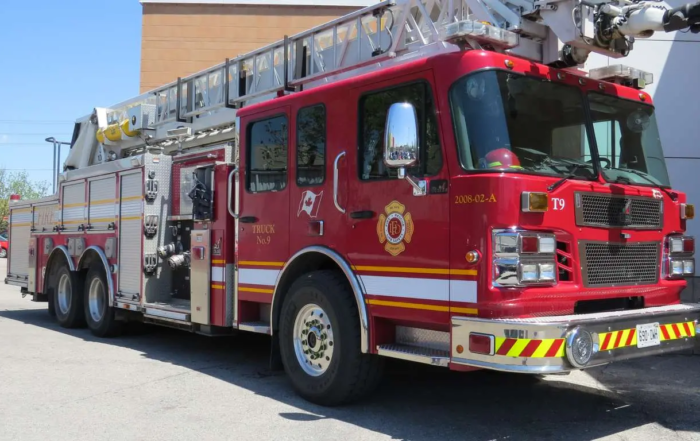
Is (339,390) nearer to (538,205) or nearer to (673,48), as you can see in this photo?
(538,205)

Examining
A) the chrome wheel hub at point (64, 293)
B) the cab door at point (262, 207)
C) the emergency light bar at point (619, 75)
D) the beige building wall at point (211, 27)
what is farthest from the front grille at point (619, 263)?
the beige building wall at point (211, 27)

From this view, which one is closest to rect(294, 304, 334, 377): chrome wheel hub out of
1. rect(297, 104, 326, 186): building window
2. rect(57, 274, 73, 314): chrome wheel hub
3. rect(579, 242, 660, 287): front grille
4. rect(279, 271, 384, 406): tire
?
rect(279, 271, 384, 406): tire

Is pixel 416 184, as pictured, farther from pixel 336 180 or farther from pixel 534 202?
pixel 336 180

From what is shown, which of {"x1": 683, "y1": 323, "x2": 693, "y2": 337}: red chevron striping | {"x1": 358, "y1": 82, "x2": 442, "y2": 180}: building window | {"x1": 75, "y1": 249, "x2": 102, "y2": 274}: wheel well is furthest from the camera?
{"x1": 75, "y1": 249, "x2": 102, "y2": 274}: wheel well

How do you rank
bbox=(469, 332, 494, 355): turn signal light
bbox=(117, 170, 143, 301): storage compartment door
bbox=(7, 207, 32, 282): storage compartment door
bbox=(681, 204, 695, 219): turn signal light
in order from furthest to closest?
1. bbox=(7, 207, 32, 282): storage compartment door
2. bbox=(117, 170, 143, 301): storage compartment door
3. bbox=(681, 204, 695, 219): turn signal light
4. bbox=(469, 332, 494, 355): turn signal light

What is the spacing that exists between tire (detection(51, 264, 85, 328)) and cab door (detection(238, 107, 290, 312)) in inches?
173

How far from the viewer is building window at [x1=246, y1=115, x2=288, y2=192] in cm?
650

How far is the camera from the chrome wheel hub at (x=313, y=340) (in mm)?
5758

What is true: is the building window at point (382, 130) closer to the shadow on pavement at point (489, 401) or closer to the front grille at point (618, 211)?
the front grille at point (618, 211)

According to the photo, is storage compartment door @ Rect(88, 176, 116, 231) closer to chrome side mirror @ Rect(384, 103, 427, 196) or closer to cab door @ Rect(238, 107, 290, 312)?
cab door @ Rect(238, 107, 290, 312)

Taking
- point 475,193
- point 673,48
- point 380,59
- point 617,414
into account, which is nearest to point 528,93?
point 475,193

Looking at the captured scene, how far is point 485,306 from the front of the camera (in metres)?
4.59

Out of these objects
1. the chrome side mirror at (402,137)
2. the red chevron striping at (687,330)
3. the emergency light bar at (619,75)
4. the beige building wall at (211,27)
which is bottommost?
the red chevron striping at (687,330)

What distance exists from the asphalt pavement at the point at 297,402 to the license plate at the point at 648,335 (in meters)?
0.69
